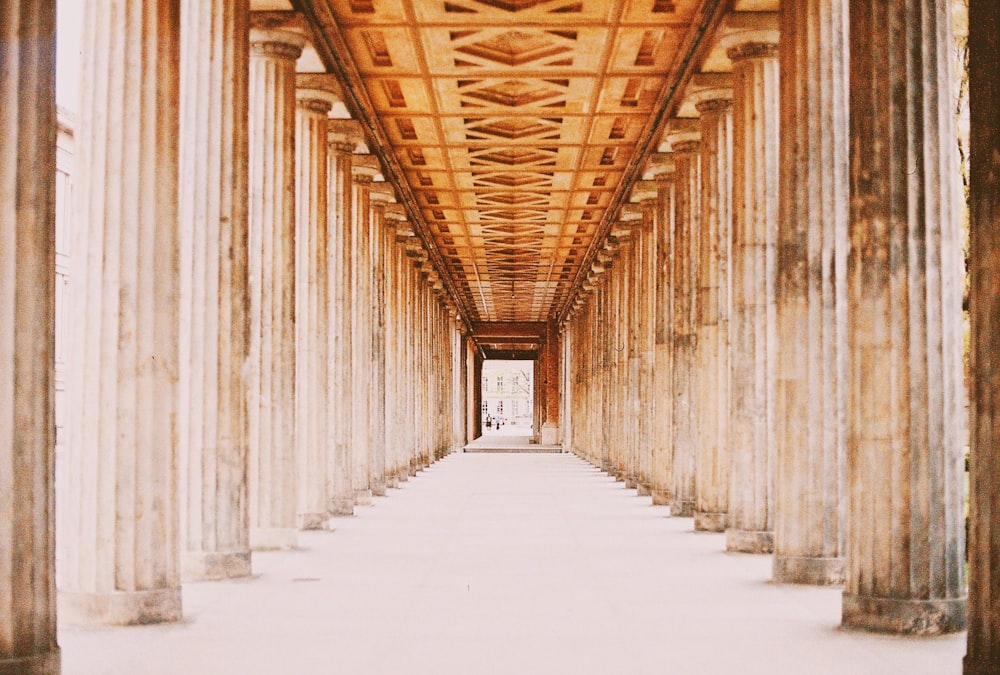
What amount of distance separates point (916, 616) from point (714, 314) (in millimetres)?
9676

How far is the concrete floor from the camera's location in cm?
829

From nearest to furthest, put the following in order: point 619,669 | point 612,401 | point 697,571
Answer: point 619,669
point 697,571
point 612,401

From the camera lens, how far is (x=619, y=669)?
807cm

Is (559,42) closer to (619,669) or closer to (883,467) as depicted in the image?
(883,467)

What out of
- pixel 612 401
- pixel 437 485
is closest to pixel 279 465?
pixel 437 485

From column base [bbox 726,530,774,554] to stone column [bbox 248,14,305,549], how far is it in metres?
5.65

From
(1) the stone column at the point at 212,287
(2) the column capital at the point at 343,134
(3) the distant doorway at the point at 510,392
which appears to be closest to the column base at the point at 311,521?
(1) the stone column at the point at 212,287

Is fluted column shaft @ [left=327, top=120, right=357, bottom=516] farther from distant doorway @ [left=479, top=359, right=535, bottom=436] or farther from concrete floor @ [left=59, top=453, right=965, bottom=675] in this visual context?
distant doorway @ [left=479, top=359, right=535, bottom=436]

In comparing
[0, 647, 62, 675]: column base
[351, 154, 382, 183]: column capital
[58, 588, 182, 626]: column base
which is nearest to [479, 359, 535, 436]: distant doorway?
[351, 154, 382, 183]: column capital

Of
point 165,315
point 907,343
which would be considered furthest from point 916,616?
point 165,315

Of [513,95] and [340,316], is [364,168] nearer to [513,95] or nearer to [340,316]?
[513,95]

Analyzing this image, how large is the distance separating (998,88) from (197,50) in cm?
814

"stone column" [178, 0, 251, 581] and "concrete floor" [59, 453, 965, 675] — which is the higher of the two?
"stone column" [178, 0, 251, 581]

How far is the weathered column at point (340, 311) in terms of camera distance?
2077 centimetres
